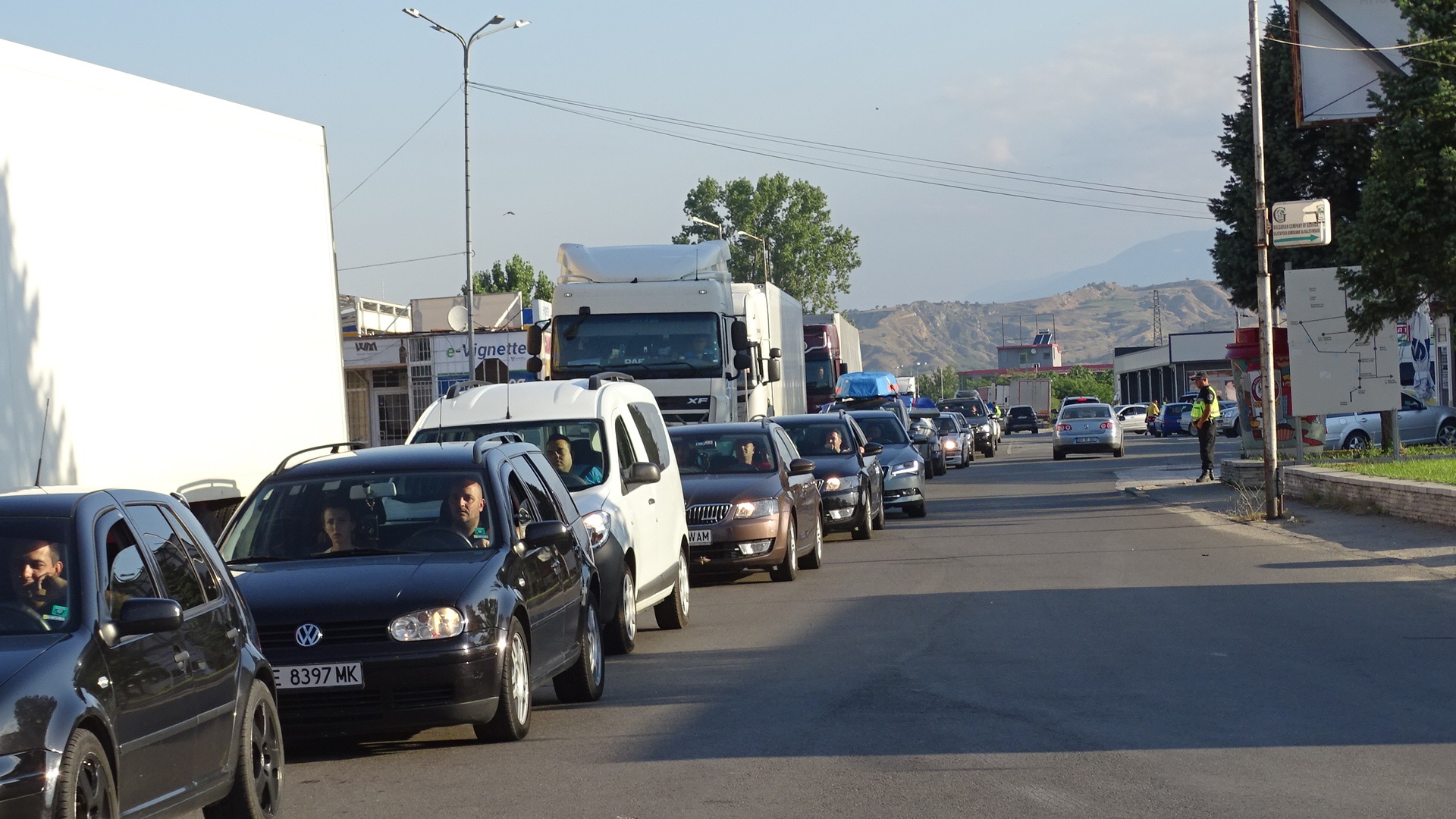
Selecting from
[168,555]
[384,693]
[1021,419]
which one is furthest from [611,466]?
[1021,419]

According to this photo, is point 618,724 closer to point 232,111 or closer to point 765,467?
point 232,111

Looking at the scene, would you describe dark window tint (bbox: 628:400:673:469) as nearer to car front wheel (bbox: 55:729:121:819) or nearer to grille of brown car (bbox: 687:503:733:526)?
grille of brown car (bbox: 687:503:733:526)

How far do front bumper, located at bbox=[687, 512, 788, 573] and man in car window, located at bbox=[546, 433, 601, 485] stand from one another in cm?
370

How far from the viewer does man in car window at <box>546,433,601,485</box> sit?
12297 mm

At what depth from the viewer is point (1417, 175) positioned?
71.3ft

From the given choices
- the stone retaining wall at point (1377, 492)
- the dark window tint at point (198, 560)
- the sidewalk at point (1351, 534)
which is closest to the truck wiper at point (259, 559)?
the dark window tint at point (198, 560)

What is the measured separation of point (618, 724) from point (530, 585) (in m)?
0.88

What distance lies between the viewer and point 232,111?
496 inches

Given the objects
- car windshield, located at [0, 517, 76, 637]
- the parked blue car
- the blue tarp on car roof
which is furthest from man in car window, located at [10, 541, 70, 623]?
the parked blue car

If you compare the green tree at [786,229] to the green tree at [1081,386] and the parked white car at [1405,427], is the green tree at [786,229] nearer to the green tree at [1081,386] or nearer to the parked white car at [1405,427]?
the green tree at [1081,386]

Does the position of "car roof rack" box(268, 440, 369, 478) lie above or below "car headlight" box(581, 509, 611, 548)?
above

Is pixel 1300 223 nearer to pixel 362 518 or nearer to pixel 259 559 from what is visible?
pixel 362 518

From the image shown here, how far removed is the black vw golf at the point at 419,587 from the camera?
790cm

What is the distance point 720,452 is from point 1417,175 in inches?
415
